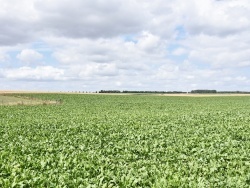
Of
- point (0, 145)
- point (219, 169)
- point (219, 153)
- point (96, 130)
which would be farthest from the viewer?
point (96, 130)

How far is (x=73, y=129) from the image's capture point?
24.6 meters

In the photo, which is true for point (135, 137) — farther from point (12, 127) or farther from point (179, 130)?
point (12, 127)

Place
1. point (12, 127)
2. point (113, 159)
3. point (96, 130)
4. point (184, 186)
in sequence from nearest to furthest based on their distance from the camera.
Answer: point (184, 186)
point (113, 159)
point (96, 130)
point (12, 127)

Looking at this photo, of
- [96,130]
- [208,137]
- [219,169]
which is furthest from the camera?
[96,130]

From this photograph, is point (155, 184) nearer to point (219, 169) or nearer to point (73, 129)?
point (219, 169)

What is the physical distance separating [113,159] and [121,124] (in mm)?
12414

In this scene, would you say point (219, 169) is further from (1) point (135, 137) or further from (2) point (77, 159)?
(1) point (135, 137)

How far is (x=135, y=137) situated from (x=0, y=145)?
745cm

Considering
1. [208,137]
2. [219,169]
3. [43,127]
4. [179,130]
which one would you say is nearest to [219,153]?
[219,169]

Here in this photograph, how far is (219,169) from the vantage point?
44.4 feet

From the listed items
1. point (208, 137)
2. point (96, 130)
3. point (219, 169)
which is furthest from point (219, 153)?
point (96, 130)

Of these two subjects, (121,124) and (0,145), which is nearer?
(0,145)

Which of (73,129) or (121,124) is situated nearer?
(73,129)

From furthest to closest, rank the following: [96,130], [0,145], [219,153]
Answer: [96,130] < [0,145] < [219,153]
